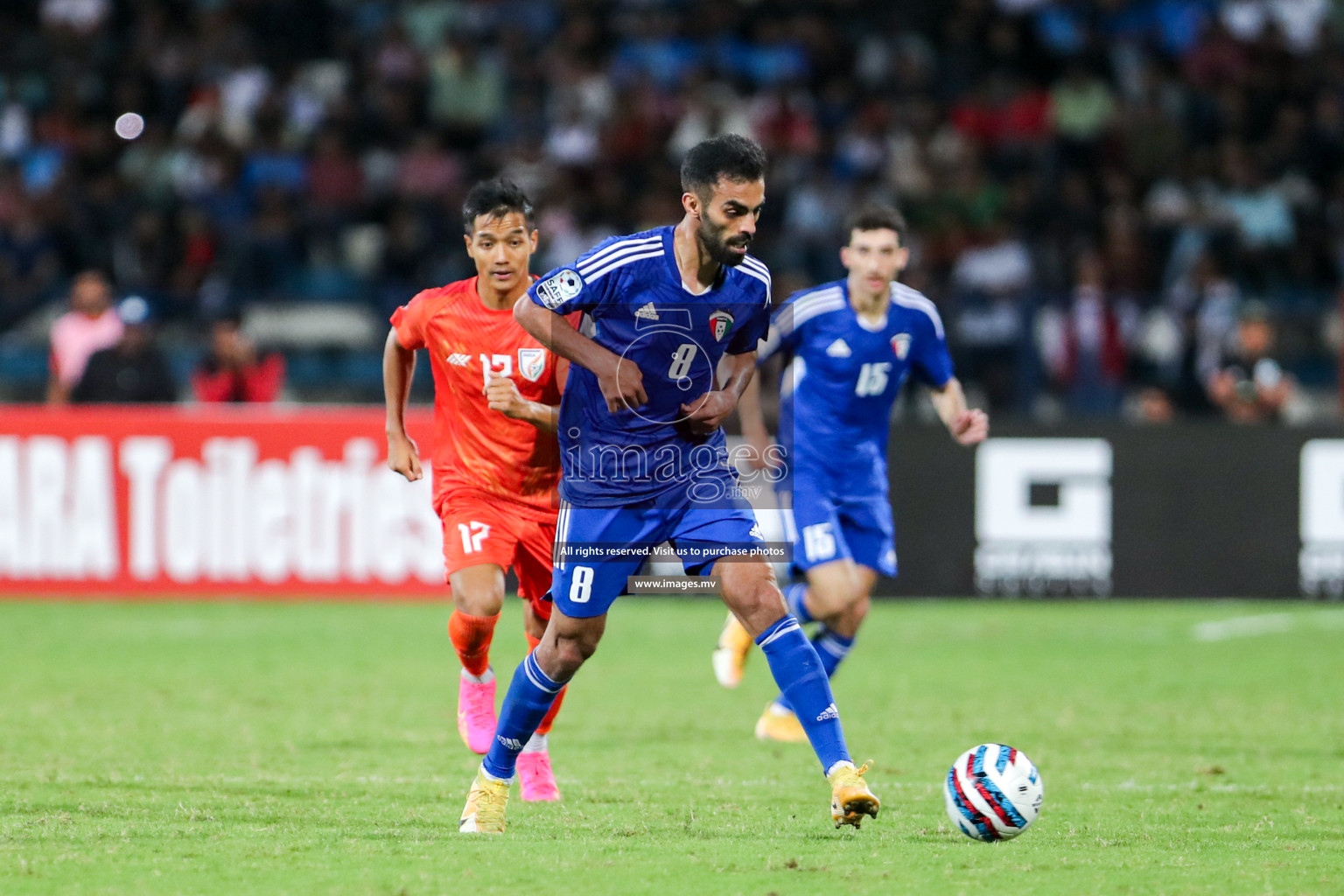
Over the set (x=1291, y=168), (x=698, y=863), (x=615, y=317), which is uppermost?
(x=1291, y=168)

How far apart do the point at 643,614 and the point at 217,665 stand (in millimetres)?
4246

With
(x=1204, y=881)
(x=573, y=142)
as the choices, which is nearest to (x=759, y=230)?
(x=573, y=142)

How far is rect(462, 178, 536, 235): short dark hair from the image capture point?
23.0ft

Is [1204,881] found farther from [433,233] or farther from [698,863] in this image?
[433,233]

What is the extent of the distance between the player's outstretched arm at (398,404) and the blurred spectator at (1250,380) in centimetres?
975

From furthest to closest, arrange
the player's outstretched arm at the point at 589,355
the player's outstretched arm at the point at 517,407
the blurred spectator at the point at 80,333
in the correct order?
1. the blurred spectator at the point at 80,333
2. the player's outstretched arm at the point at 517,407
3. the player's outstretched arm at the point at 589,355

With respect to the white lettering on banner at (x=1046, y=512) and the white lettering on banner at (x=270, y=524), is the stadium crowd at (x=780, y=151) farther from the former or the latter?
the white lettering on banner at (x=270, y=524)

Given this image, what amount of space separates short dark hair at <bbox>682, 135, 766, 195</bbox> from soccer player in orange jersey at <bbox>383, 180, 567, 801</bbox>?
4.40 feet

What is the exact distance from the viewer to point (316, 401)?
53.0ft

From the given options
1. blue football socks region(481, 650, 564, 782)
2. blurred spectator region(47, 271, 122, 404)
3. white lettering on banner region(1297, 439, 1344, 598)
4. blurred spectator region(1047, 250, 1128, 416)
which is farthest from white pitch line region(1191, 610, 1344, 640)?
blurred spectator region(47, 271, 122, 404)

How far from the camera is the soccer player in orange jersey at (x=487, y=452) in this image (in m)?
7.00

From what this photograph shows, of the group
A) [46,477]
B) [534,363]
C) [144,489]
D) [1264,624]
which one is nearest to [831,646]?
[534,363]

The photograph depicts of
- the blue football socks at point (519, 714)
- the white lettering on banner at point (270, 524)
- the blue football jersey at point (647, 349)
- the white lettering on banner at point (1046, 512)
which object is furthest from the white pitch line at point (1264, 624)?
the blue football socks at point (519, 714)

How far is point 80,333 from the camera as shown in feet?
50.3
